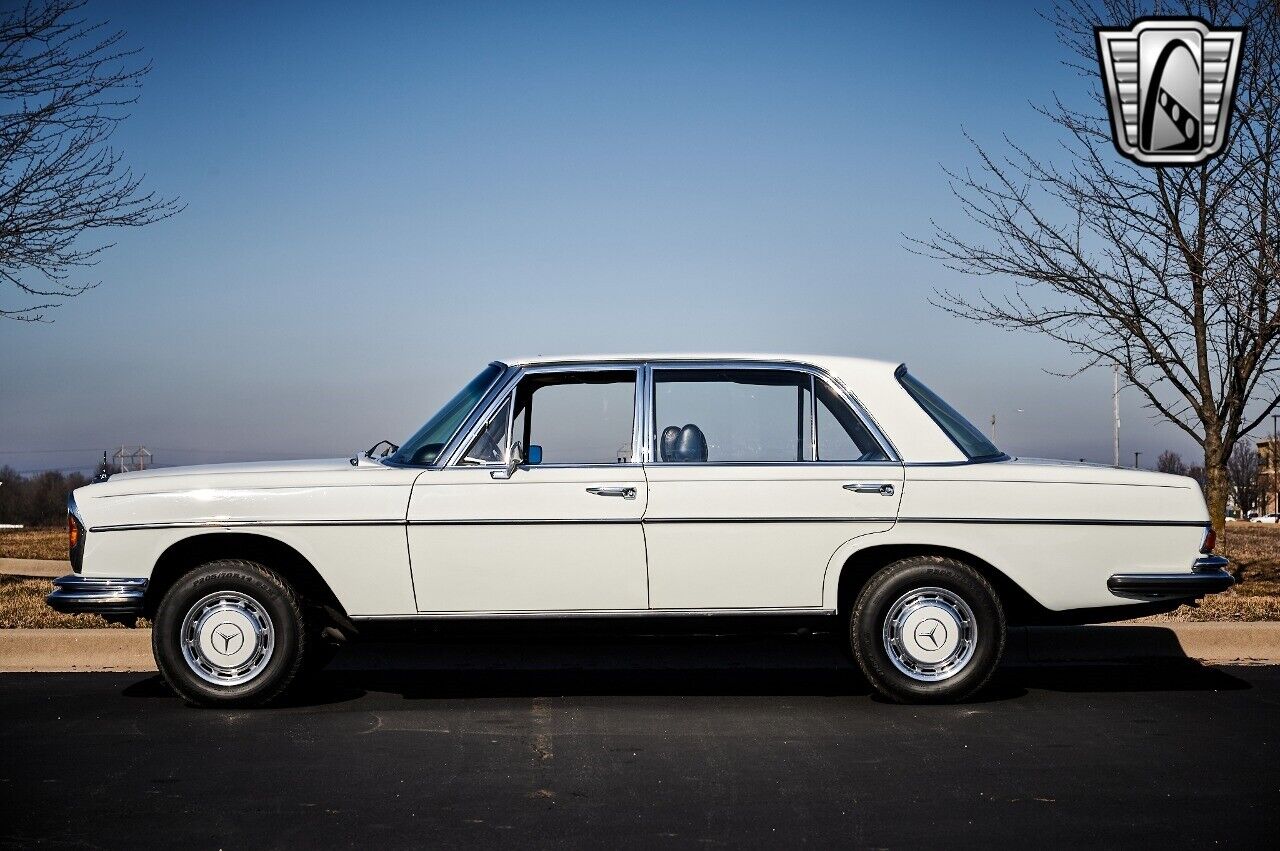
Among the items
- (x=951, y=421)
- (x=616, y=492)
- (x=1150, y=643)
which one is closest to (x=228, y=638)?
(x=616, y=492)

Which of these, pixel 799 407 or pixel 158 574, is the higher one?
pixel 799 407

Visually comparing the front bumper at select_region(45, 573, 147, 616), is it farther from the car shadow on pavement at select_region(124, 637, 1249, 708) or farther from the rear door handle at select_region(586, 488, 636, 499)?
the rear door handle at select_region(586, 488, 636, 499)

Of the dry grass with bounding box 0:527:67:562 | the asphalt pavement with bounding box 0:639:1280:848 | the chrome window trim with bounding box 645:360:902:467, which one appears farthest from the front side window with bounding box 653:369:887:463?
Result: the dry grass with bounding box 0:527:67:562

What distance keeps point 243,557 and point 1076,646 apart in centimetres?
488

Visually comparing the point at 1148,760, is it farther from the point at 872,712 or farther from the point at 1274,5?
the point at 1274,5

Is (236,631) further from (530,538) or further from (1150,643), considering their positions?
(1150,643)

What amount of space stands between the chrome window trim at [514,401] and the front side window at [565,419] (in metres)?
0.02

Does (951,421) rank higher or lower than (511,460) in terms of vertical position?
higher

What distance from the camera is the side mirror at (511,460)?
6805 mm

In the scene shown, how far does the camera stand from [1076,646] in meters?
8.25

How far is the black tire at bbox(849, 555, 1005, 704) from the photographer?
6.77 metres

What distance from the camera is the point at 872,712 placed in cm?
672

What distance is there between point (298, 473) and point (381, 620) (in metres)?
0.86

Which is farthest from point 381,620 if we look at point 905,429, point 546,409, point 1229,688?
point 1229,688
